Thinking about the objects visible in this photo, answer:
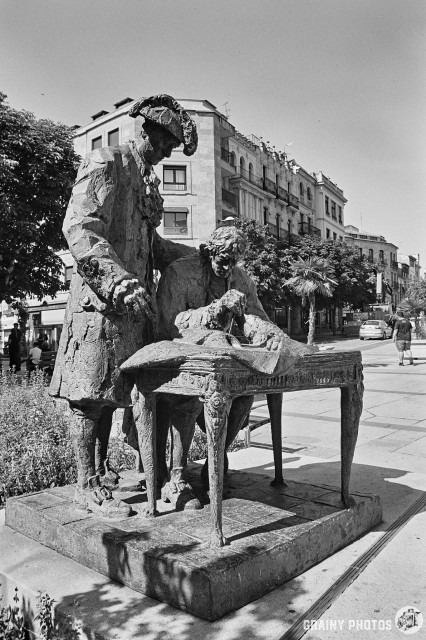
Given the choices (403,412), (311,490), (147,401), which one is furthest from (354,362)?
(403,412)

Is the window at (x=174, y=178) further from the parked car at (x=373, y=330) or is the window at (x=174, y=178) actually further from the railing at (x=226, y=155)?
the parked car at (x=373, y=330)

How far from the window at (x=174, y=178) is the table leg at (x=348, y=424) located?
2890 cm

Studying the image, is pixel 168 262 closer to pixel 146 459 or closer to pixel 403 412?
pixel 146 459

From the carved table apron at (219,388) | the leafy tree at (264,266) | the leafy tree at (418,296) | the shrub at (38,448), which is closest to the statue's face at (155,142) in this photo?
the carved table apron at (219,388)

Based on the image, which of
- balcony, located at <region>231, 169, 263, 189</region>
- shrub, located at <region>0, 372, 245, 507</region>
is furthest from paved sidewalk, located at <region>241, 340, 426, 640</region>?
balcony, located at <region>231, 169, 263, 189</region>

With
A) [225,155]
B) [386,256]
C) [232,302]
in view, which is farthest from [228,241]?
[386,256]

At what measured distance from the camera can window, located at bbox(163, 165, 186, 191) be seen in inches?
1224

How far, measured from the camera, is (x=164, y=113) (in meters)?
3.11

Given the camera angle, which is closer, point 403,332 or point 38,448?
point 38,448

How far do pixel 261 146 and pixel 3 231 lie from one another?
3093 centimetres

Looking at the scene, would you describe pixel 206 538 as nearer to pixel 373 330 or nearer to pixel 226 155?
pixel 373 330

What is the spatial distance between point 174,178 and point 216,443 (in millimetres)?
30102

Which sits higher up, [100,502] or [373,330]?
[373,330]

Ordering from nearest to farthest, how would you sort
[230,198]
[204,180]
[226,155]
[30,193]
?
[30,193], [204,180], [226,155], [230,198]
